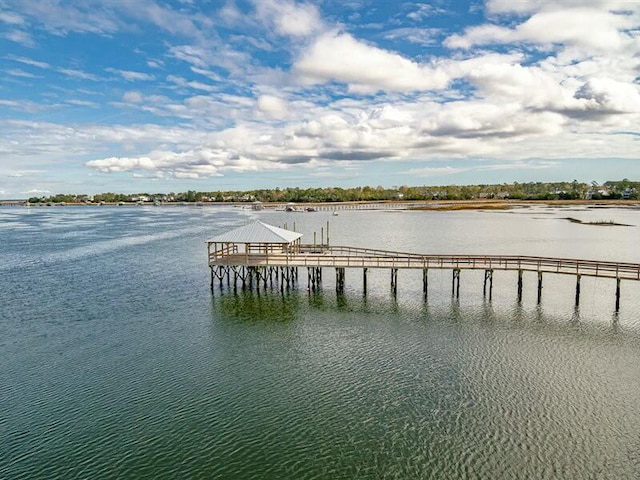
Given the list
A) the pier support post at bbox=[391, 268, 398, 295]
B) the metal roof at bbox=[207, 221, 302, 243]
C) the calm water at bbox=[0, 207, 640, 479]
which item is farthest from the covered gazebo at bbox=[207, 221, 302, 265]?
the pier support post at bbox=[391, 268, 398, 295]

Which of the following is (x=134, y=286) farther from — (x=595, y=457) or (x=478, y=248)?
(x=478, y=248)

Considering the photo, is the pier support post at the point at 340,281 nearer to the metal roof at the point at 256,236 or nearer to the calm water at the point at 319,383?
the calm water at the point at 319,383

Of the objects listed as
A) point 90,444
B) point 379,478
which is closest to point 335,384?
point 379,478

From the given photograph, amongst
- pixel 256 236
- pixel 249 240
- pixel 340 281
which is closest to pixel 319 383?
pixel 340 281

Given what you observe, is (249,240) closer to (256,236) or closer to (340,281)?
(256,236)

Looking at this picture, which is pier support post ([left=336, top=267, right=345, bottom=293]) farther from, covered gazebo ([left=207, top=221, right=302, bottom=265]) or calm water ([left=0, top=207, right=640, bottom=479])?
covered gazebo ([left=207, top=221, right=302, bottom=265])

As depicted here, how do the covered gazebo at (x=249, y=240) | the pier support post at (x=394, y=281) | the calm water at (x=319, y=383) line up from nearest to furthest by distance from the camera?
the calm water at (x=319, y=383) → the pier support post at (x=394, y=281) → the covered gazebo at (x=249, y=240)

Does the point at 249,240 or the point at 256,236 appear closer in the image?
the point at 249,240

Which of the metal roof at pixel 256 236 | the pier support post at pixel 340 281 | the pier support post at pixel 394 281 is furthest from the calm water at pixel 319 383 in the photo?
the metal roof at pixel 256 236

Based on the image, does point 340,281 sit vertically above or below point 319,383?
above
